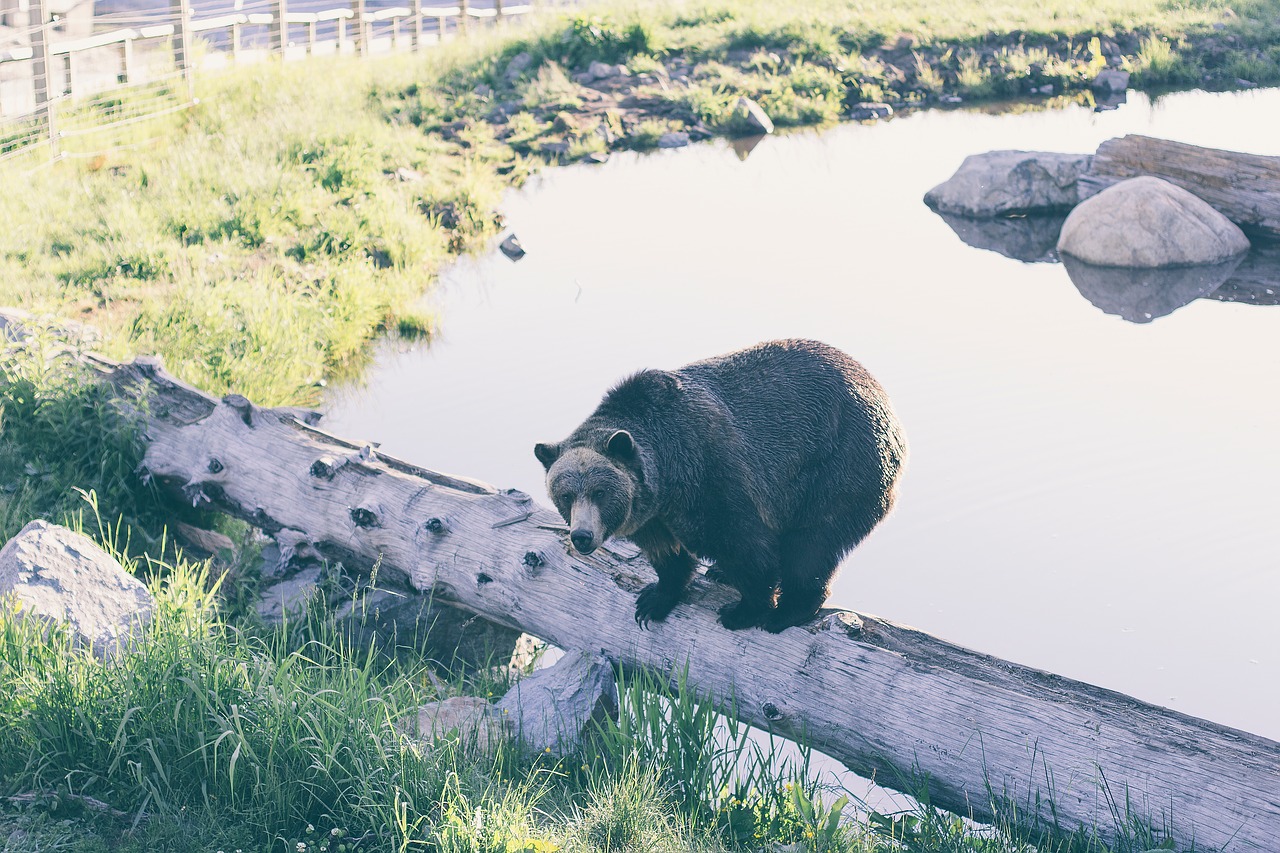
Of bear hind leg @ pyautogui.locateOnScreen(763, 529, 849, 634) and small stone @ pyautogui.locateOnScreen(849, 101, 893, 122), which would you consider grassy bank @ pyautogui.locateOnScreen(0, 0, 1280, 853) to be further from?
bear hind leg @ pyautogui.locateOnScreen(763, 529, 849, 634)

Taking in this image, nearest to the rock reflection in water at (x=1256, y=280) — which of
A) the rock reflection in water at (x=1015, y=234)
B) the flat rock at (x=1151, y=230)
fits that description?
the flat rock at (x=1151, y=230)

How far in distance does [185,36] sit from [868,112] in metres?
10.2

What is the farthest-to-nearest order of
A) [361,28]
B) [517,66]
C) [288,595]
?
[361,28]
[517,66]
[288,595]

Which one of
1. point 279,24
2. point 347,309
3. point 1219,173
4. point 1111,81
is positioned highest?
point 279,24

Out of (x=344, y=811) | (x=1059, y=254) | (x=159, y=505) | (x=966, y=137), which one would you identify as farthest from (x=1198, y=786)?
(x=966, y=137)

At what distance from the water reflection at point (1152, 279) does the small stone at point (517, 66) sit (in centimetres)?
868

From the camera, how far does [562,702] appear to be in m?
5.18

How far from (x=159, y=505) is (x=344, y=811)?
3.63 metres

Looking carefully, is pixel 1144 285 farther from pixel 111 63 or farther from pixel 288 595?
pixel 111 63

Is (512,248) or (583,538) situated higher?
(583,538)

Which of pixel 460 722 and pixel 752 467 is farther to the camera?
pixel 460 722

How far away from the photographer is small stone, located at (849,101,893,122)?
19016mm

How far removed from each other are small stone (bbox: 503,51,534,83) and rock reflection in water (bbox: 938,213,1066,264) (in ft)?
26.8

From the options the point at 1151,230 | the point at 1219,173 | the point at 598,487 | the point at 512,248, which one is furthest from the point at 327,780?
the point at 1219,173
